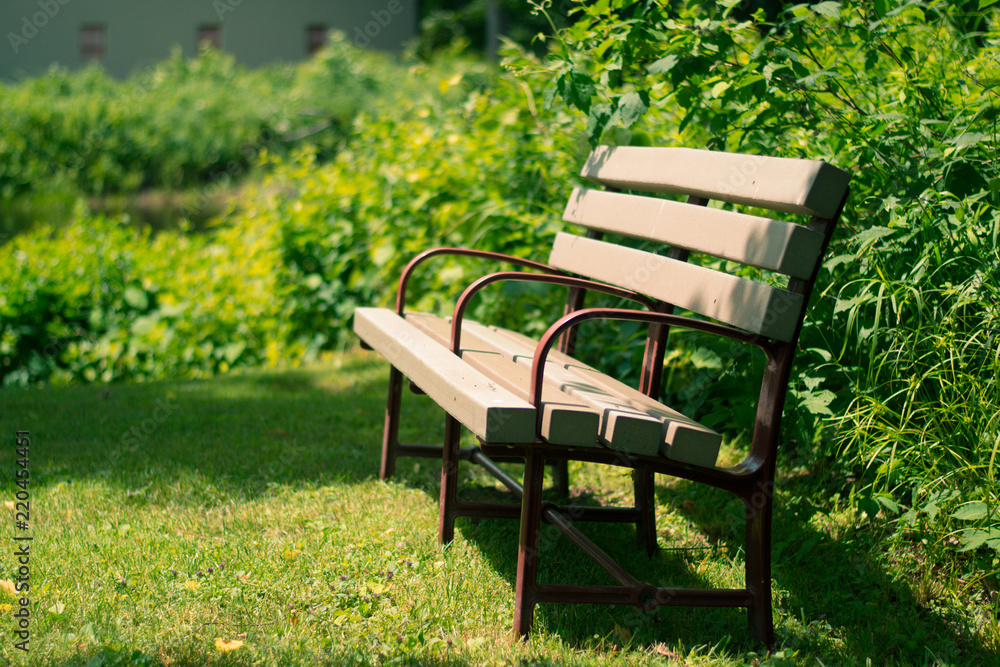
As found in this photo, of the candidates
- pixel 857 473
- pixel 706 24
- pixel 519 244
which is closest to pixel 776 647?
pixel 857 473

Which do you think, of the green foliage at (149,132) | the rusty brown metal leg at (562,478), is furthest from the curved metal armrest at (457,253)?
the green foliage at (149,132)

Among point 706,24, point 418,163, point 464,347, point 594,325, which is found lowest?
point 594,325

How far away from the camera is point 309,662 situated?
1.92 m

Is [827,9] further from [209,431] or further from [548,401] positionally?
[209,431]

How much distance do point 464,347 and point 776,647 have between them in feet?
3.93

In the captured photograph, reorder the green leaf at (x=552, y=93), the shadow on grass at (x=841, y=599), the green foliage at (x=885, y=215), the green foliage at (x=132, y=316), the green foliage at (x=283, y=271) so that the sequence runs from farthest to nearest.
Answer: the green foliage at (x=132, y=316), the green foliage at (x=283, y=271), the green leaf at (x=552, y=93), the green foliage at (x=885, y=215), the shadow on grass at (x=841, y=599)

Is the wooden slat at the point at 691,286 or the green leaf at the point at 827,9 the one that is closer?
the wooden slat at the point at 691,286

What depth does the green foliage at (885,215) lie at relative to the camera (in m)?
2.37

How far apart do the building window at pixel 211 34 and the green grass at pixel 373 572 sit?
25.6 metres

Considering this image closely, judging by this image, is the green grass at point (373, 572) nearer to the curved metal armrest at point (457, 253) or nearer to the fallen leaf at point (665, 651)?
the fallen leaf at point (665, 651)

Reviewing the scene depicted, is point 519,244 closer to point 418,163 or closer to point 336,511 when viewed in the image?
point 418,163

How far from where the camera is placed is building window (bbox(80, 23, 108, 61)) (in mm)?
26109

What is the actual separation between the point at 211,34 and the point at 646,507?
27.6 m

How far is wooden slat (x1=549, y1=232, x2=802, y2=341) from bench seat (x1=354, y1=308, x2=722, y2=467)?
0.92 feet
